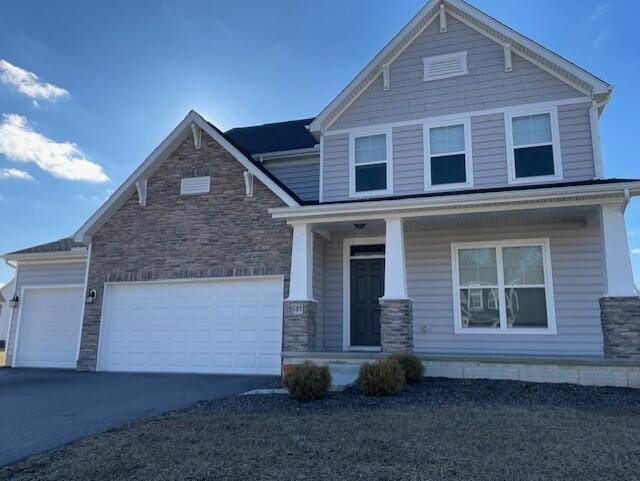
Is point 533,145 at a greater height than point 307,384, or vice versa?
point 533,145

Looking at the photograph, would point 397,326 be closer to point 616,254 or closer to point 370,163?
point 616,254

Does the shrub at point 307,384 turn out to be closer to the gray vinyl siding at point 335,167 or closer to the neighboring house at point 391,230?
the neighboring house at point 391,230

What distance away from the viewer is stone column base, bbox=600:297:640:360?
25.8 ft

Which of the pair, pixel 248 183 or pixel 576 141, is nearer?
pixel 576 141

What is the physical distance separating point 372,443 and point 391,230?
5.42 m

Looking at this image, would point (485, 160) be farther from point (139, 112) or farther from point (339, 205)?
point (139, 112)

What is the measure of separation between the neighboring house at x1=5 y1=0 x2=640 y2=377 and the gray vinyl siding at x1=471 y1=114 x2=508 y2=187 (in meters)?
0.03

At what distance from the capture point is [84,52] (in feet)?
41.4

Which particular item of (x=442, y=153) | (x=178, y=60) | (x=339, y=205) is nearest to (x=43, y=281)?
(x=178, y=60)

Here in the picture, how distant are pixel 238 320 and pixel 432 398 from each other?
5355 mm

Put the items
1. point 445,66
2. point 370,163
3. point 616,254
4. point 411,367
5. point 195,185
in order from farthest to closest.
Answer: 1. point 195,185
2. point 370,163
3. point 445,66
4. point 616,254
5. point 411,367

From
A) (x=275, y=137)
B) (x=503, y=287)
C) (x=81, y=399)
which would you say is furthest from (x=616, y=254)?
(x=275, y=137)

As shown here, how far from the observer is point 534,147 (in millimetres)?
10289

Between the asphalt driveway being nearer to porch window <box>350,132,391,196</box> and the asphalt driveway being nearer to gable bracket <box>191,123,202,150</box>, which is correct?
porch window <box>350,132,391,196</box>
